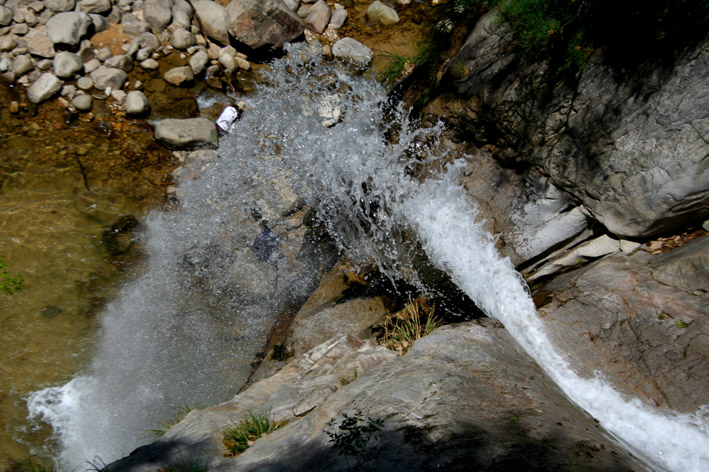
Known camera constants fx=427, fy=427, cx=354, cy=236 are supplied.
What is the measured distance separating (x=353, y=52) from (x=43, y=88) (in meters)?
4.32

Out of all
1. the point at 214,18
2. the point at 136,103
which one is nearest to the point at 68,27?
the point at 136,103

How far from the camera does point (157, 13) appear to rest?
6344mm

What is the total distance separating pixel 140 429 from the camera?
12.6 feet

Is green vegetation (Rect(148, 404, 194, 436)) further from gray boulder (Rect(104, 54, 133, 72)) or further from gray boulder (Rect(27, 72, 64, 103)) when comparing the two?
gray boulder (Rect(104, 54, 133, 72))

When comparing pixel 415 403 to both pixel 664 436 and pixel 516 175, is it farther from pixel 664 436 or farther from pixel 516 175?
pixel 516 175

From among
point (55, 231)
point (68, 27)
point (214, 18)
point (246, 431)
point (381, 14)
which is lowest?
point (55, 231)

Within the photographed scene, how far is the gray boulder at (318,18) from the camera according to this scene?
273 inches

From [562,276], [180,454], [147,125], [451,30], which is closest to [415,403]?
[180,454]

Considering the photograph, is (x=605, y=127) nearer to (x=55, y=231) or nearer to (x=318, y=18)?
(x=318, y=18)

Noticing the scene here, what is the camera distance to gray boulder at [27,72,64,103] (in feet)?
18.4

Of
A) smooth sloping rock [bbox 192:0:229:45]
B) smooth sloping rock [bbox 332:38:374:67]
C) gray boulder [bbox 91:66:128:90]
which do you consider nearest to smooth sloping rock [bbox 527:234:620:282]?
smooth sloping rock [bbox 332:38:374:67]

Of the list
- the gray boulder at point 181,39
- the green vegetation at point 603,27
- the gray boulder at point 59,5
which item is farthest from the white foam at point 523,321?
the gray boulder at point 59,5

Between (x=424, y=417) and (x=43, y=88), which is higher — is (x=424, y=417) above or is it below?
above

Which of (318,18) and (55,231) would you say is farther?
(318,18)
